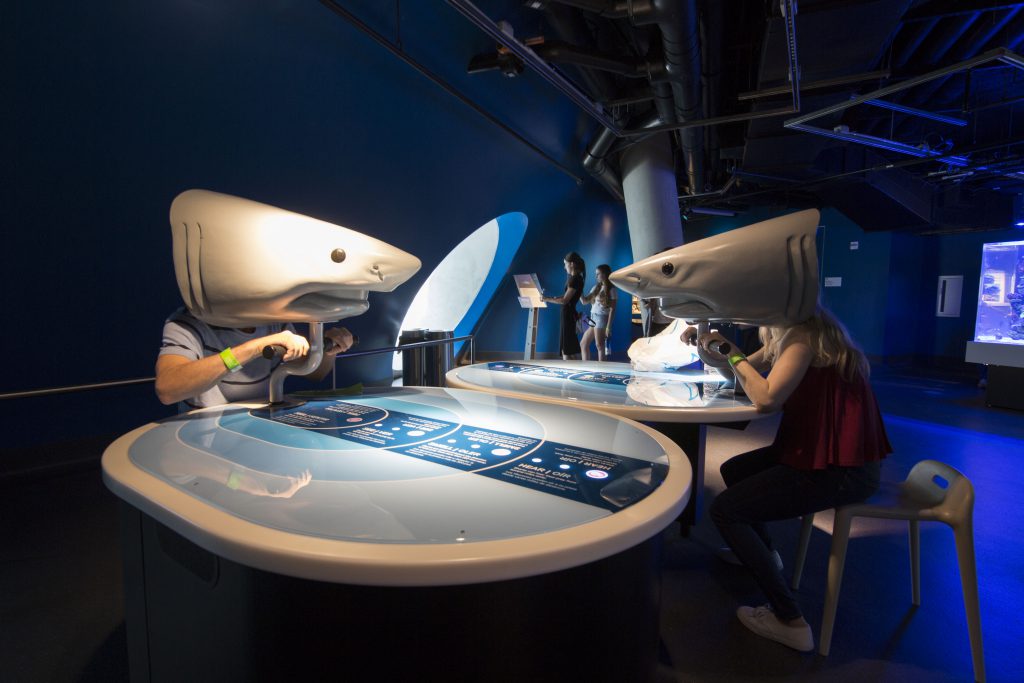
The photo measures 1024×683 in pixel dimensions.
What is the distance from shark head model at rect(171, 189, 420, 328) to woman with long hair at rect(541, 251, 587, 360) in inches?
159

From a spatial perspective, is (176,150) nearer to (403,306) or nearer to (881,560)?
(403,306)

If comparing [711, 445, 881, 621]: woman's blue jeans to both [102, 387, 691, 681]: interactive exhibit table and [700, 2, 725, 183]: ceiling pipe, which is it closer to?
[102, 387, 691, 681]: interactive exhibit table

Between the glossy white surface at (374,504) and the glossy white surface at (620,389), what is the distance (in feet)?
1.51

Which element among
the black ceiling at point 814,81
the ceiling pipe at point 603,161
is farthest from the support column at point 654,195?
the ceiling pipe at point 603,161

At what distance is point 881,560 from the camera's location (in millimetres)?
2295

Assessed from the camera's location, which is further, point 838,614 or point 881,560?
point 881,560

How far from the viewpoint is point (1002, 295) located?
6.42 m

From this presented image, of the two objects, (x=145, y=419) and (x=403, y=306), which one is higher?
(x=403, y=306)

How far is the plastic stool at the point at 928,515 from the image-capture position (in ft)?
4.95

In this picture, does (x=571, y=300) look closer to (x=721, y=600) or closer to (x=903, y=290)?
(x=721, y=600)

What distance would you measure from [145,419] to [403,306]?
2.31 m

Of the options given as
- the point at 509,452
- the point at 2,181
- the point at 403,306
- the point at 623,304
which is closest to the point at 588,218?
the point at 623,304

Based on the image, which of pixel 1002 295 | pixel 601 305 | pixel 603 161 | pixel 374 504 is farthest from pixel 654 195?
pixel 374 504

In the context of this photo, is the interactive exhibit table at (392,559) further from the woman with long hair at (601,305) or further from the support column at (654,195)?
the support column at (654,195)
